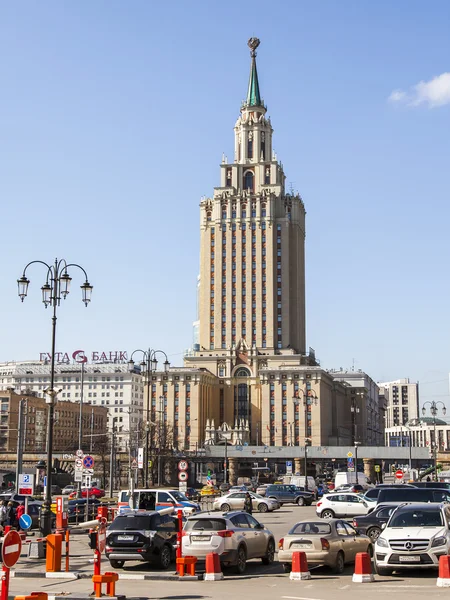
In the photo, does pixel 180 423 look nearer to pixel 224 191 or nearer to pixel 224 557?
pixel 224 191

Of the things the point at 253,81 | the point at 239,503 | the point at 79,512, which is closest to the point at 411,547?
the point at 79,512

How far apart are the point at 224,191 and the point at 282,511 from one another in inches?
4447

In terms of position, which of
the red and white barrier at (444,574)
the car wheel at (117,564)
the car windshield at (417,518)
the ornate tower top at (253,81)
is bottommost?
the car wheel at (117,564)

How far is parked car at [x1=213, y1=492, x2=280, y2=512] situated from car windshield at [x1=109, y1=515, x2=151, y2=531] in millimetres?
28233

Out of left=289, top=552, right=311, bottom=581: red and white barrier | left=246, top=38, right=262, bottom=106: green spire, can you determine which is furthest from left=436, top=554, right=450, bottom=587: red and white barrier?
left=246, top=38, right=262, bottom=106: green spire

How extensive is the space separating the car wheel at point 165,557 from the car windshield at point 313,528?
3.77 metres

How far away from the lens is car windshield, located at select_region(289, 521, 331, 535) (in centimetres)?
2219

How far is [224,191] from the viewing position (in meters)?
161

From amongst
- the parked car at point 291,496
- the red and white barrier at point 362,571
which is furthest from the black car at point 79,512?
the red and white barrier at point 362,571

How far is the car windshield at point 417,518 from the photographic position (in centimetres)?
2172

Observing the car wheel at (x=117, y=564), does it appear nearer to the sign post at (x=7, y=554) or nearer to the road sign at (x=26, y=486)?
the sign post at (x=7, y=554)

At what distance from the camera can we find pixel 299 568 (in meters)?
20.6

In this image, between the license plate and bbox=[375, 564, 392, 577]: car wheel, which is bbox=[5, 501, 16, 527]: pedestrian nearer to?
bbox=[375, 564, 392, 577]: car wheel

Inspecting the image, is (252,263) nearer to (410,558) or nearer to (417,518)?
(417,518)
